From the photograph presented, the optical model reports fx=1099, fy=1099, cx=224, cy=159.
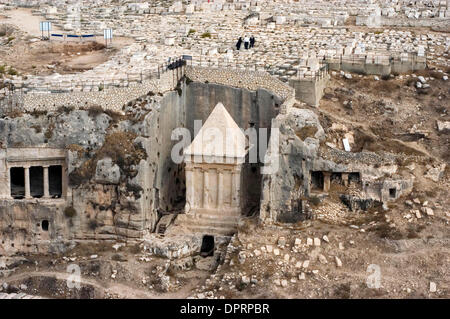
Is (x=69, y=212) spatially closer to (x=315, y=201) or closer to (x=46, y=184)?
(x=46, y=184)

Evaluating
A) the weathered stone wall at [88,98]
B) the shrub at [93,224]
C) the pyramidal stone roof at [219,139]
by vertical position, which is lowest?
the shrub at [93,224]

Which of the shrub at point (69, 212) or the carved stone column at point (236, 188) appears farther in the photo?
the carved stone column at point (236, 188)

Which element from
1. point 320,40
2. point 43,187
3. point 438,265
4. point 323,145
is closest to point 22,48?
point 43,187

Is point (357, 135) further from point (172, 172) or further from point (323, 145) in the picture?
point (172, 172)

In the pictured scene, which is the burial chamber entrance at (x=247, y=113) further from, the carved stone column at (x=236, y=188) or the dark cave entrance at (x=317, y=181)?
the dark cave entrance at (x=317, y=181)

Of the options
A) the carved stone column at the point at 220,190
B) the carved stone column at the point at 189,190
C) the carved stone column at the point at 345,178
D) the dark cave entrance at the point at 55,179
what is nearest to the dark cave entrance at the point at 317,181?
the carved stone column at the point at 345,178

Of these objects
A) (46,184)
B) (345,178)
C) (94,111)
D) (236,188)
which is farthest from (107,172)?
(345,178)
